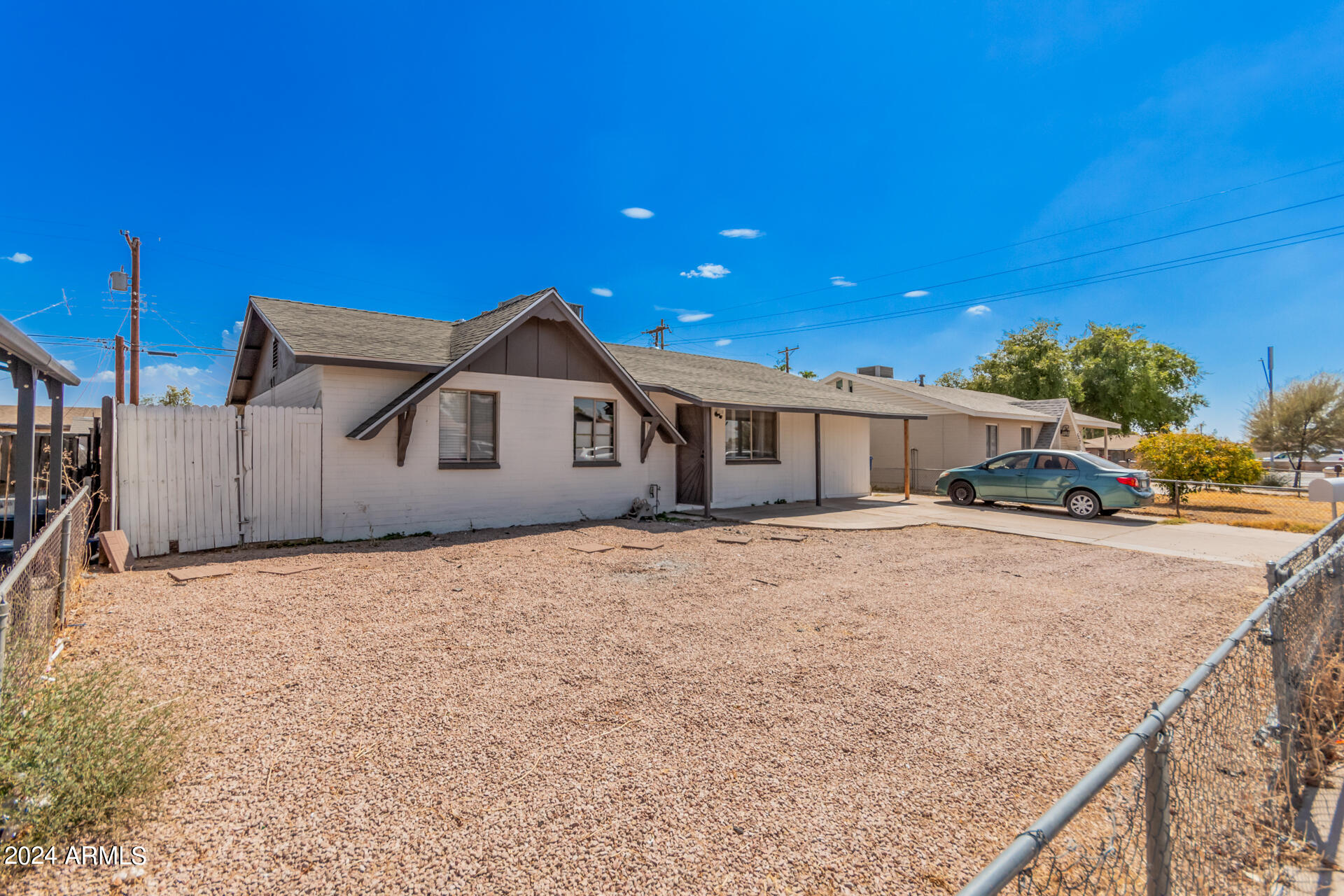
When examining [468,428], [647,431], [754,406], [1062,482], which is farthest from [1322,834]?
[1062,482]

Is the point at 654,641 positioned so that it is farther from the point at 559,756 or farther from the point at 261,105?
the point at 261,105

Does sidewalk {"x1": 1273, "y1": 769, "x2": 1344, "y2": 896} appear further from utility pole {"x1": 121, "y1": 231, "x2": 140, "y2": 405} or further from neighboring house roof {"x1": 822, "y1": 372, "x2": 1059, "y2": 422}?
utility pole {"x1": 121, "y1": 231, "x2": 140, "y2": 405}

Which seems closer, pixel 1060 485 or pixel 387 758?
pixel 387 758

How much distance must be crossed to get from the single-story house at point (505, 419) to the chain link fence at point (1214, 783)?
9.92m

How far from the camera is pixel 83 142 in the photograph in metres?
20.3

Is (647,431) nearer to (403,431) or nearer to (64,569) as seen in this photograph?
(403,431)

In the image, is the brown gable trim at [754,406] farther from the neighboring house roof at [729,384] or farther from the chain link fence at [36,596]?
the chain link fence at [36,596]

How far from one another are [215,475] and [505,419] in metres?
4.60

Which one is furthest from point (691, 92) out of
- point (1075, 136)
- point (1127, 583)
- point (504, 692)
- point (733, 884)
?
point (733, 884)

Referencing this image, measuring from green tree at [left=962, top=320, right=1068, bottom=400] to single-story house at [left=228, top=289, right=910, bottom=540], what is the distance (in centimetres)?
3166

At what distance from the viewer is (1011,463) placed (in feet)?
51.7

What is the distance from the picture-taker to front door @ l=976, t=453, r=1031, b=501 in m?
15.3

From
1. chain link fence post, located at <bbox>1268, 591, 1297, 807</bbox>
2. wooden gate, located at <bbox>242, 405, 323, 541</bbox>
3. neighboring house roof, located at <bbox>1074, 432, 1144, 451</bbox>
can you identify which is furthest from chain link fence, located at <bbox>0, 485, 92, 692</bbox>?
neighboring house roof, located at <bbox>1074, 432, 1144, 451</bbox>

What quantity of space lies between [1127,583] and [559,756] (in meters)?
8.12
